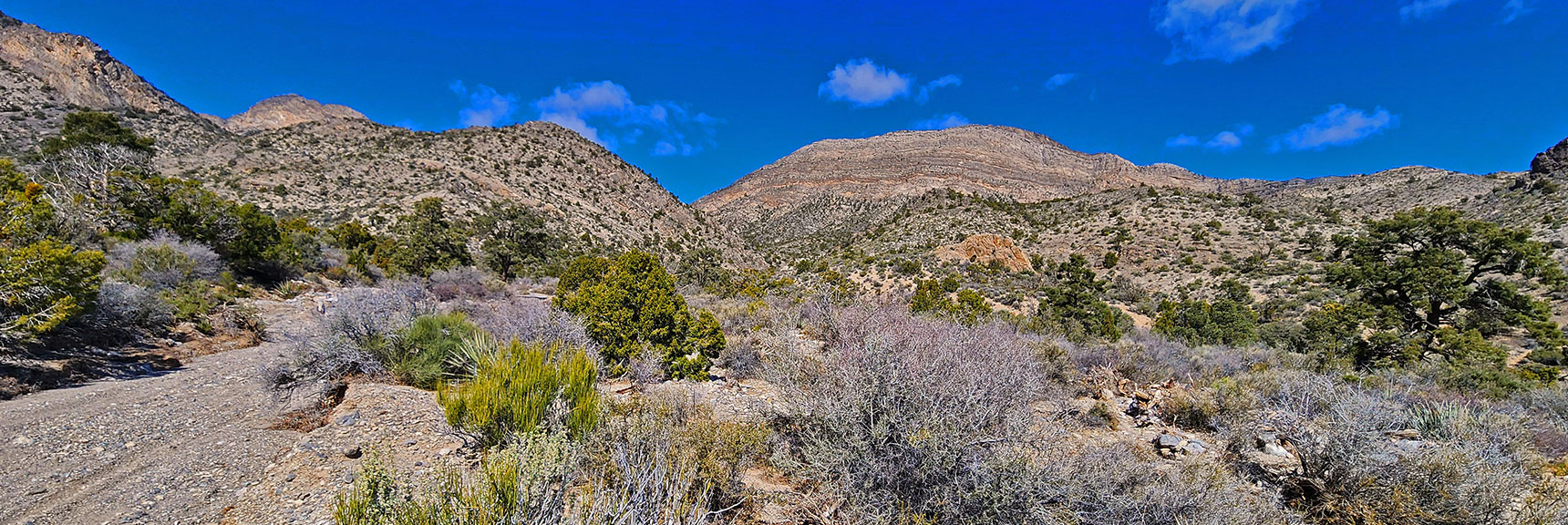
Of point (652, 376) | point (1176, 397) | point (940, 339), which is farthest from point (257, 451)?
point (1176, 397)

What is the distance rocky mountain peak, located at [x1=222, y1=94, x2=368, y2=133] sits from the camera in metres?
83.1

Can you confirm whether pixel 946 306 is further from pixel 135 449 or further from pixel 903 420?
pixel 135 449

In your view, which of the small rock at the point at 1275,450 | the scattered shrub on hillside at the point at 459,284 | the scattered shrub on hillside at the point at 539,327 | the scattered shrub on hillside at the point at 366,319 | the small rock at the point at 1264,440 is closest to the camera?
the small rock at the point at 1275,450

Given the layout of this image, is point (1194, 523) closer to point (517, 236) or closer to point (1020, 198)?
point (517, 236)

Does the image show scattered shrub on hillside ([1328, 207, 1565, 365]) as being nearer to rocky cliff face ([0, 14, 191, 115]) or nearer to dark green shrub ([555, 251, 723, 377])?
dark green shrub ([555, 251, 723, 377])

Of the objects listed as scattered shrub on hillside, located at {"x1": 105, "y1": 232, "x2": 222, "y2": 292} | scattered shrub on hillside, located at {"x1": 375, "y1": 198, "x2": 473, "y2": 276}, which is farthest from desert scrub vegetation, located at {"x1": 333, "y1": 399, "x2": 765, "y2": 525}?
scattered shrub on hillside, located at {"x1": 375, "y1": 198, "x2": 473, "y2": 276}

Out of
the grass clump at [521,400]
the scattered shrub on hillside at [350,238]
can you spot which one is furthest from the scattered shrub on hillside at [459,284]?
the grass clump at [521,400]

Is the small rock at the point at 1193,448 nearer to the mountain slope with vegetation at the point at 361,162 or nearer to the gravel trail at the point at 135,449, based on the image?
the gravel trail at the point at 135,449

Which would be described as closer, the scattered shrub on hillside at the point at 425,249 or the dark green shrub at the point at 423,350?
the dark green shrub at the point at 423,350

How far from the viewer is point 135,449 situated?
397 centimetres

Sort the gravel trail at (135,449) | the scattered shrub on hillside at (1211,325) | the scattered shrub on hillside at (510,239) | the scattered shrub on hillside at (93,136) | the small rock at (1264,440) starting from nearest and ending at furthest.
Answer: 1. the gravel trail at (135,449)
2. the small rock at (1264,440)
3. the scattered shrub on hillside at (1211,325)
4. the scattered shrub on hillside at (93,136)
5. the scattered shrub on hillside at (510,239)

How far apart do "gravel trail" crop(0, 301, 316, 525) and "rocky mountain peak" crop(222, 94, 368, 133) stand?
104920mm

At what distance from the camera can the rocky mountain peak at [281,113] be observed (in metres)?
83.1

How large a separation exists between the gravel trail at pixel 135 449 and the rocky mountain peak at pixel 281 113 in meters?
105
